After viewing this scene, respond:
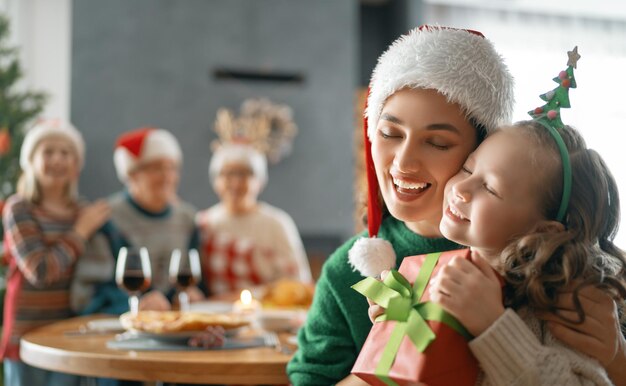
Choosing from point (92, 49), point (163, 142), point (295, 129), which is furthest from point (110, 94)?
point (163, 142)

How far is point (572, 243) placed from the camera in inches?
36.7

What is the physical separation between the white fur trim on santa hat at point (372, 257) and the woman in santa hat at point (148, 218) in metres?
1.92

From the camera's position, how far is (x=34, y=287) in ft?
9.52

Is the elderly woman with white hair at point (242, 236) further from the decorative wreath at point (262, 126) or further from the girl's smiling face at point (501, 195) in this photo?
the girl's smiling face at point (501, 195)

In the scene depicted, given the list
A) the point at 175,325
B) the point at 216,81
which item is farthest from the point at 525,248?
the point at 216,81

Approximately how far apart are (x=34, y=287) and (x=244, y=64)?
3.02 metres

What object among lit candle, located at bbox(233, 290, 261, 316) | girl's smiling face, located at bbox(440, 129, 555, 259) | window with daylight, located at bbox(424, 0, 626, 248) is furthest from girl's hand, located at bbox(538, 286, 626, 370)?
window with daylight, located at bbox(424, 0, 626, 248)

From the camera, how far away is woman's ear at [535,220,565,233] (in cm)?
95

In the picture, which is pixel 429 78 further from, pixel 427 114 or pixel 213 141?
pixel 213 141

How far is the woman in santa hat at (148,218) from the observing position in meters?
2.96

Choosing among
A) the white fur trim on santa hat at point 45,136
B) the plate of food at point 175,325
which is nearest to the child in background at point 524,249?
the plate of food at point 175,325

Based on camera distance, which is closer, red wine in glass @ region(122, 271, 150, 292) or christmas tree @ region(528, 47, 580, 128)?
christmas tree @ region(528, 47, 580, 128)

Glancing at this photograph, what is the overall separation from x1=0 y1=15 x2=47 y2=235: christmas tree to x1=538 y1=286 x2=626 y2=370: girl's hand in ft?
12.1

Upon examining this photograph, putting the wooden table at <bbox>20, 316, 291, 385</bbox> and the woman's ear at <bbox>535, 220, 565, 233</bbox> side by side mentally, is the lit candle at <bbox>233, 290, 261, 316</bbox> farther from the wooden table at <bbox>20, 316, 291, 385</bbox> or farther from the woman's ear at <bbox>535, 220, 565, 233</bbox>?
the woman's ear at <bbox>535, 220, 565, 233</bbox>
